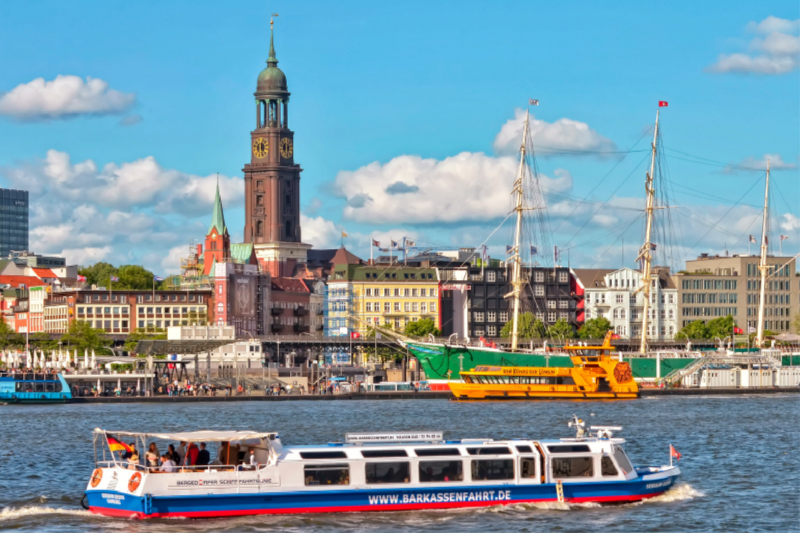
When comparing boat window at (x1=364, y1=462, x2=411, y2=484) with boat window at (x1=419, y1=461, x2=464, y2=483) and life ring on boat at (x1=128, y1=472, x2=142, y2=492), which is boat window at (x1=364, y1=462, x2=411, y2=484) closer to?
boat window at (x1=419, y1=461, x2=464, y2=483)

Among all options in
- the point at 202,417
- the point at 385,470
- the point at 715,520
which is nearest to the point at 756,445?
the point at 715,520

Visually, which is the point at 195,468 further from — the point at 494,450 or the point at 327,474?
the point at 494,450

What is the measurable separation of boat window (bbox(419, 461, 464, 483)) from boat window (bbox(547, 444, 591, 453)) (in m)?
3.51

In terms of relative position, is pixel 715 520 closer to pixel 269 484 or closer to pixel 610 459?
pixel 610 459

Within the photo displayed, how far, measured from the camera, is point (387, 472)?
48906 mm

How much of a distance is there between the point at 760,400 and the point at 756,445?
60881 mm

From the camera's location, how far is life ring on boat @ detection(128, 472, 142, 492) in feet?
154

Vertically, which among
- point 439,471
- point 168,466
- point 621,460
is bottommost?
point 439,471

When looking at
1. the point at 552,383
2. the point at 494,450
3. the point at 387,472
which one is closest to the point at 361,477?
the point at 387,472

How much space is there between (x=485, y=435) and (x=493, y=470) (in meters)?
31.4

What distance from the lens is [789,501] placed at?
178 ft

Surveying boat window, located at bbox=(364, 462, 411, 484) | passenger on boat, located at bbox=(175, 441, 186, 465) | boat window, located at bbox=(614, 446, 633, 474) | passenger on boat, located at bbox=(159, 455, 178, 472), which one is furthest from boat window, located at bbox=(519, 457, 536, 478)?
passenger on boat, located at bbox=(159, 455, 178, 472)

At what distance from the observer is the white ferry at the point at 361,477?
47062 millimetres

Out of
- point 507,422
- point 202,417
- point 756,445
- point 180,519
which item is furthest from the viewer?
point 202,417
